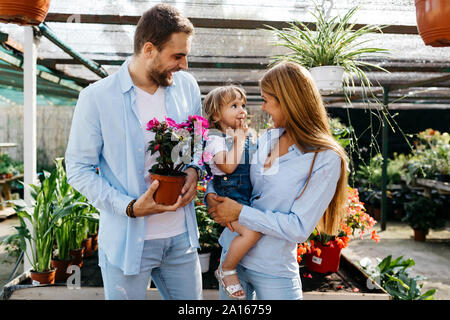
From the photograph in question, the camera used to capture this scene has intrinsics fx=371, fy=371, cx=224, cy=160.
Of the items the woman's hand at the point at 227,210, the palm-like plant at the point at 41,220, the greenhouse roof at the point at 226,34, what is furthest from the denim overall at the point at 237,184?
the palm-like plant at the point at 41,220

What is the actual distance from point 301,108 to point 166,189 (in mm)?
600

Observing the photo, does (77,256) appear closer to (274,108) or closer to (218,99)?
(218,99)

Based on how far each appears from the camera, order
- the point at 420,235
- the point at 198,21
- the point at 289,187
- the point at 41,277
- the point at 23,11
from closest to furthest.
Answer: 1. the point at 289,187
2. the point at 23,11
3. the point at 41,277
4. the point at 198,21
5. the point at 420,235

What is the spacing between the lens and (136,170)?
56.5 inches

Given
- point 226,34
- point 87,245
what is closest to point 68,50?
point 226,34

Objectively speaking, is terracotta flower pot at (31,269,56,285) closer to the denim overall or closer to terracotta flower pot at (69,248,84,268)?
terracotta flower pot at (69,248,84,268)

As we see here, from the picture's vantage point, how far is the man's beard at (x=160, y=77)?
1.47 m

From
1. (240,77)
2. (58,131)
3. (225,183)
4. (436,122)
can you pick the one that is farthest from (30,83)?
(436,122)

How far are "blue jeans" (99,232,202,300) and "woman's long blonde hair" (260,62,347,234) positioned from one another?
2.03 ft

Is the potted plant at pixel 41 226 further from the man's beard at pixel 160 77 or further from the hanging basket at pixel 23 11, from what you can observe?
the man's beard at pixel 160 77

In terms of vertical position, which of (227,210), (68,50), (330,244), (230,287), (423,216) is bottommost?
(423,216)

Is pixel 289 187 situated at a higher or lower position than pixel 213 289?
higher

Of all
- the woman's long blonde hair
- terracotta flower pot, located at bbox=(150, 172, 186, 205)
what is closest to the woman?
the woman's long blonde hair

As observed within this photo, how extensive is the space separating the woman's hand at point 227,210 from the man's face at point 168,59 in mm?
549
